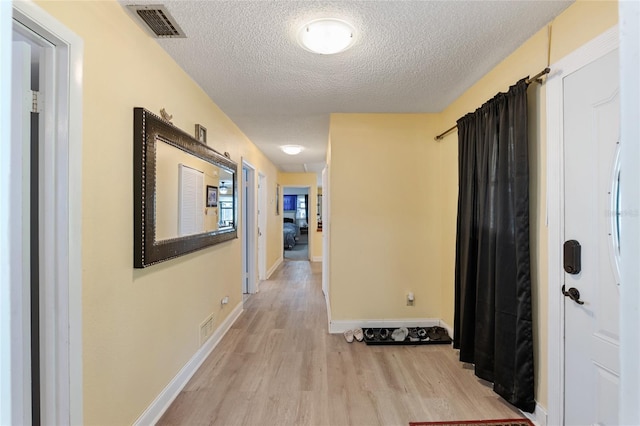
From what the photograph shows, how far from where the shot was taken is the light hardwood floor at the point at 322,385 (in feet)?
5.98

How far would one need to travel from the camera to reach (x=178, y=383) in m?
2.04

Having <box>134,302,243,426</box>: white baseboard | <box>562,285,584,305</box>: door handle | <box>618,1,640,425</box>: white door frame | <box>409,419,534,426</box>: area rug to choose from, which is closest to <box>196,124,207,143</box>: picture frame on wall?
<box>134,302,243,426</box>: white baseboard

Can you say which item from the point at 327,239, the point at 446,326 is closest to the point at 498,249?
the point at 446,326

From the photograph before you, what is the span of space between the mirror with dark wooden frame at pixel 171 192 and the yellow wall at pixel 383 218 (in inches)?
47.2

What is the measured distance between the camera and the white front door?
1.33 m

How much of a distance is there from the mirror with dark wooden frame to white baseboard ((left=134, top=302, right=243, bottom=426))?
0.86 m

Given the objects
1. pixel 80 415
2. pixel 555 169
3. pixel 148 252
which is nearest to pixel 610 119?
pixel 555 169

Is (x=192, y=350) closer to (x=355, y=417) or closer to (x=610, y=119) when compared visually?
(x=355, y=417)

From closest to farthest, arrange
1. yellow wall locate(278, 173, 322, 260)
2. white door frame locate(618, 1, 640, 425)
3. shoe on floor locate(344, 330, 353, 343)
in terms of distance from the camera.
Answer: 1. white door frame locate(618, 1, 640, 425)
2. shoe on floor locate(344, 330, 353, 343)
3. yellow wall locate(278, 173, 322, 260)

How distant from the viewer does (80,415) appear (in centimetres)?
123

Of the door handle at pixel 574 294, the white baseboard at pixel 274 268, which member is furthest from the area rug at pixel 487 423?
the white baseboard at pixel 274 268

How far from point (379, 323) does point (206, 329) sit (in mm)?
1698

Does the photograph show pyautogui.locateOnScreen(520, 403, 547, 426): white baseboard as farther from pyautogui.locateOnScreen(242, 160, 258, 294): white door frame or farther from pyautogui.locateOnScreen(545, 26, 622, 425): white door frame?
pyautogui.locateOnScreen(242, 160, 258, 294): white door frame

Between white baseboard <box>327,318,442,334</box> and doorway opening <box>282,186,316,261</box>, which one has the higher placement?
doorway opening <box>282,186,316,261</box>
